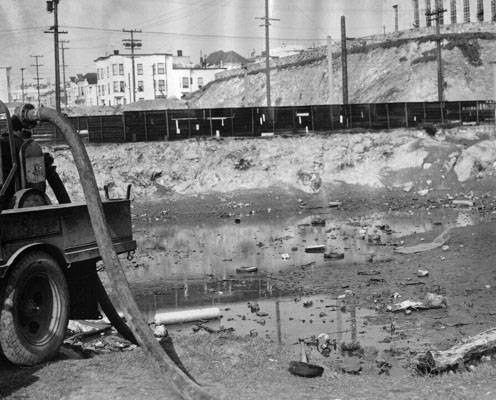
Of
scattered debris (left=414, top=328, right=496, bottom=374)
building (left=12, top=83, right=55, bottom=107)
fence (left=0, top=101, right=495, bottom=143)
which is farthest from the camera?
building (left=12, top=83, right=55, bottom=107)

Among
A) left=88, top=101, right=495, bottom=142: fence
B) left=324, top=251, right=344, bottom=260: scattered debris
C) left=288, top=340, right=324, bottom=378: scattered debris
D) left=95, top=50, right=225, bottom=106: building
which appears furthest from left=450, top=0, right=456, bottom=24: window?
left=288, top=340, right=324, bottom=378: scattered debris

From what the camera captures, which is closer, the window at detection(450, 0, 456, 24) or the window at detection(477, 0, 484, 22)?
the window at detection(477, 0, 484, 22)

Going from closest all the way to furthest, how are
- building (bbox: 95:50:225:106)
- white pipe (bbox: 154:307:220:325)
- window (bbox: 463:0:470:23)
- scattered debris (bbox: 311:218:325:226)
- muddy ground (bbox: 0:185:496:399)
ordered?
muddy ground (bbox: 0:185:496:399), white pipe (bbox: 154:307:220:325), scattered debris (bbox: 311:218:325:226), window (bbox: 463:0:470:23), building (bbox: 95:50:225:106)

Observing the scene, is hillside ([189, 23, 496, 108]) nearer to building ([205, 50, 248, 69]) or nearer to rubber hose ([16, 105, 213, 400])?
building ([205, 50, 248, 69])

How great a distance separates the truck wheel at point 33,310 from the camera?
6895 mm

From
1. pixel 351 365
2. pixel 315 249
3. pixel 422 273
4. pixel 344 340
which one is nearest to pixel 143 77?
pixel 315 249

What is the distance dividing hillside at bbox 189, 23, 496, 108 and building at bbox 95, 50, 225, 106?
22009mm

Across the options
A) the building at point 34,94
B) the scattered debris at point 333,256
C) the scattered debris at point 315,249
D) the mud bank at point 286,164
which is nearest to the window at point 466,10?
the mud bank at point 286,164

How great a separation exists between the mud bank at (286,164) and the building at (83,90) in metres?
80.1

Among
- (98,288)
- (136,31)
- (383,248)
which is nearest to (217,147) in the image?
A: (383,248)

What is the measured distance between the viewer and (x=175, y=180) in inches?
1335

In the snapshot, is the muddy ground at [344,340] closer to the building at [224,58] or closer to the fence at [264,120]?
the fence at [264,120]

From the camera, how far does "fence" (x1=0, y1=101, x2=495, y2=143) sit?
35.0 meters

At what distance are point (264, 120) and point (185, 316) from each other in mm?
25665
